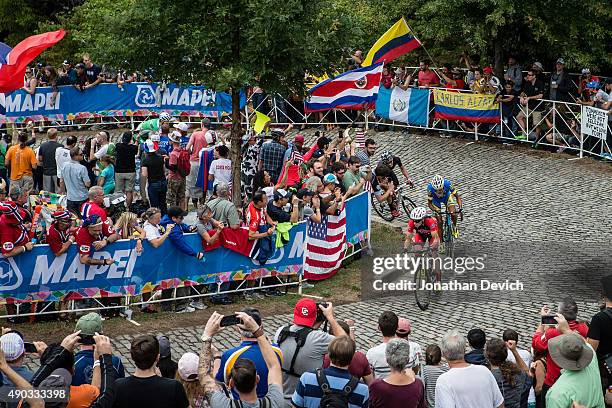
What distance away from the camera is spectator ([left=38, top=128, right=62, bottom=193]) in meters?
19.5

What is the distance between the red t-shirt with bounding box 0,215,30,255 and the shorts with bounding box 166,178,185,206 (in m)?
5.88

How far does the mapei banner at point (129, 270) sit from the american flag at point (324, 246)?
26 centimetres

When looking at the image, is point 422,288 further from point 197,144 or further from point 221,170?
point 197,144

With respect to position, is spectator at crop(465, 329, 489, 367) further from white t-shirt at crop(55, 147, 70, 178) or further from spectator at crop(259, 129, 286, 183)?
white t-shirt at crop(55, 147, 70, 178)

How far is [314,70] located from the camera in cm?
1803

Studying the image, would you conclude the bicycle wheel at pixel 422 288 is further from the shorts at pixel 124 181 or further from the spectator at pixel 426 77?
the spectator at pixel 426 77

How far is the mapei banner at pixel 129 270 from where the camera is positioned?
508 inches

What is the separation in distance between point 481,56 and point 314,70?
11.0 meters

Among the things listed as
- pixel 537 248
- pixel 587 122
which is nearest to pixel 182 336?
pixel 537 248

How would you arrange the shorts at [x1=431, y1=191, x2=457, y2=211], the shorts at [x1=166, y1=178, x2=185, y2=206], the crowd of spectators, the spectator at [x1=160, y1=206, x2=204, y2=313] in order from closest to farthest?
the crowd of spectators, the spectator at [x1=160, y1=206, x2=204, y2=313], the shorts at [x1=431, y1=191, x2=457, y2=211], the shorts at [x1=166, y1=178, x2=185, y2=206]

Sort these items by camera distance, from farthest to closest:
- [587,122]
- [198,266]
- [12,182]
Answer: [587,122] → [12,182] → [198,266]

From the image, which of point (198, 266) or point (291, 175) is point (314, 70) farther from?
point (198, 266)

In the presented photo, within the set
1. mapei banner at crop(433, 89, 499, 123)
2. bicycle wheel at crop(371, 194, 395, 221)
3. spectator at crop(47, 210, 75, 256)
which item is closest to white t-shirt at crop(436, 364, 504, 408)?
spectator at crop(47, 210, 75, 256)

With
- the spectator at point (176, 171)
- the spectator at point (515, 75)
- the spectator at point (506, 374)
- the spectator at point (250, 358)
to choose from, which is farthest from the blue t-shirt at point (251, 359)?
the spectator at point (515, 75)
